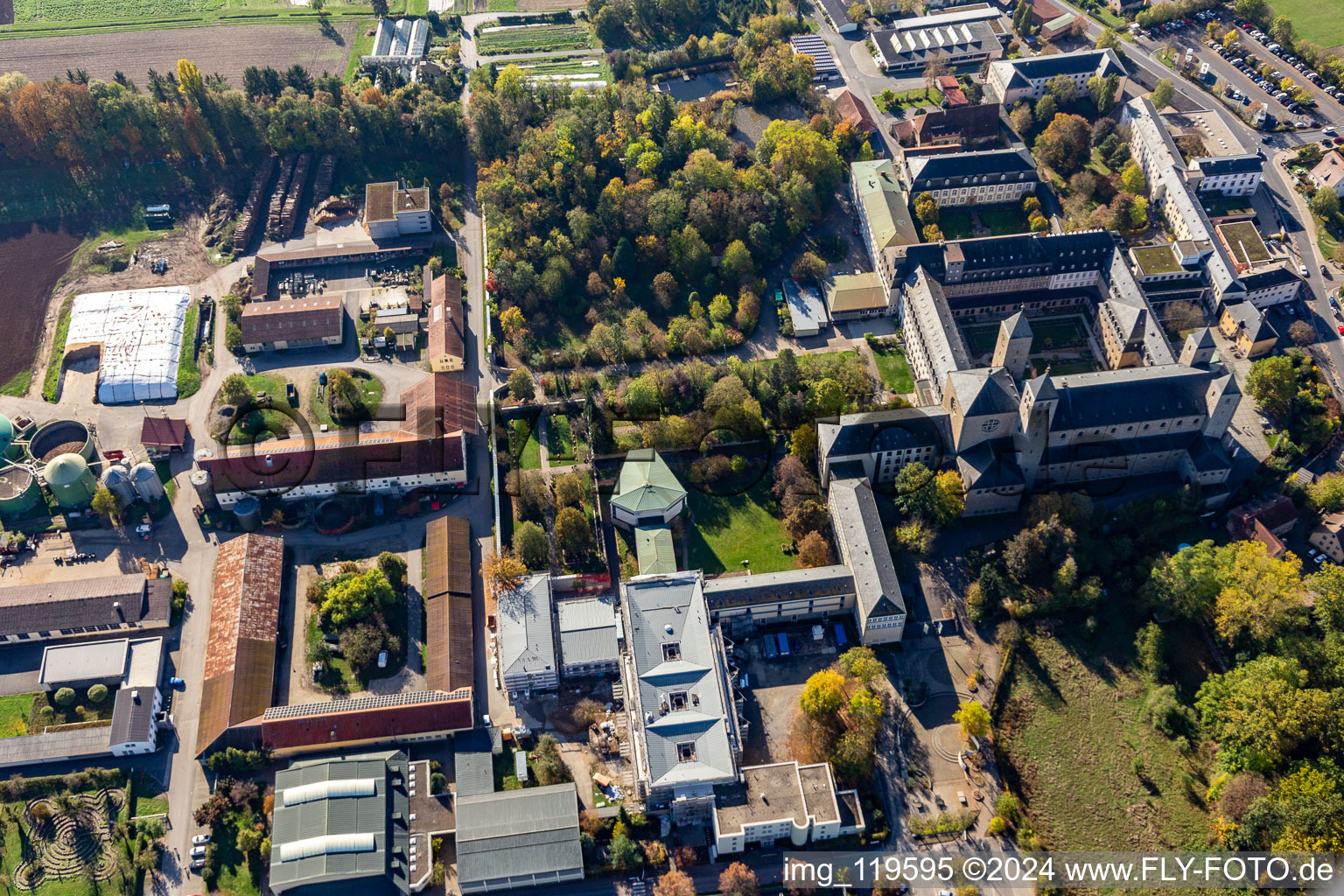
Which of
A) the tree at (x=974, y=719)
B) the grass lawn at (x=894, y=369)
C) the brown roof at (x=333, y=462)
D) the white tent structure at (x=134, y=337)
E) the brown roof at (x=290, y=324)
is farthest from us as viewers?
the brown roof at (x=290, y=324)

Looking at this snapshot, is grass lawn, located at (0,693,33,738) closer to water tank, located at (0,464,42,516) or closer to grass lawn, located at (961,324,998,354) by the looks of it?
water tank, located at (0,464,42,516)

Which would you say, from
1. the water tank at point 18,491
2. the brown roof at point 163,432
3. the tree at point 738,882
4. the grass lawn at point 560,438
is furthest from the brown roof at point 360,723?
the water tank at point 18,491

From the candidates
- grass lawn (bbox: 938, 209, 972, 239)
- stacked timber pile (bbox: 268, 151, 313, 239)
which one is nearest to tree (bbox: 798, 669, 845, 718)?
grass lawn (bbox: 938, 209, 972, 239)

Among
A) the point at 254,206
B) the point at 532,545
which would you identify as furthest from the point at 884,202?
the point at 254,206

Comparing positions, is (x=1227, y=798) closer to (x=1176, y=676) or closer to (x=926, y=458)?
(x=1176, y=676)

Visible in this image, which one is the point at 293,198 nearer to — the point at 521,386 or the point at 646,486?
the point at 521,386

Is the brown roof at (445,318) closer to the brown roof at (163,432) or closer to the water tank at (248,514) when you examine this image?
the water tank at (248,514)

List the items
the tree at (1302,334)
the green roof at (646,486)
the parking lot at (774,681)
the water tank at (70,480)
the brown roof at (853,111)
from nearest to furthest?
the parking lot at (774,681)
the green roof at (646,486)
the water tank at (70,480)
the tree at (1302,334)
the brown roof at (853,111)
